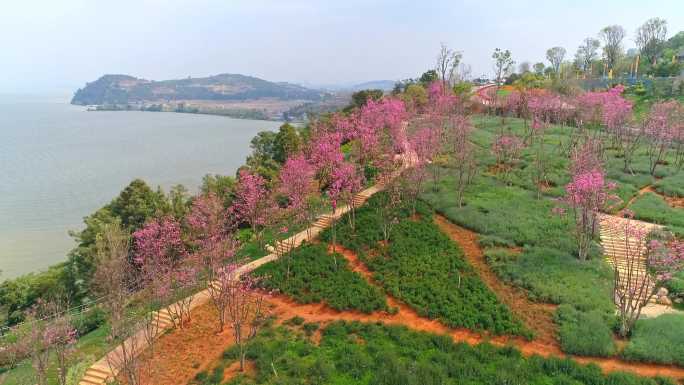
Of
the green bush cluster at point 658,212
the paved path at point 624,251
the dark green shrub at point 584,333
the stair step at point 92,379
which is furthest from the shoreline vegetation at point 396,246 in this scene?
the stair step at point 92,379

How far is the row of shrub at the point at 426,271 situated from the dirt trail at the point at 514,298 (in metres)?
0.44

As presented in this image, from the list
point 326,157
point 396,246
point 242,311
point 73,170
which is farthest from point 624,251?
point 73,170

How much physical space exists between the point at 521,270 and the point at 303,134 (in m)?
29.8

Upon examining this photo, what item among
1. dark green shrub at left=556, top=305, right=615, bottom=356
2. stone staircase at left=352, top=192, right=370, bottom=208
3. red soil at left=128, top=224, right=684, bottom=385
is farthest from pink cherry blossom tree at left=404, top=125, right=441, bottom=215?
dark green shrub at left=556, top=305, right=615, bottom=356

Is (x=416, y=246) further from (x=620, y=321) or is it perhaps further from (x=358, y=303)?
(x=620, y=321)

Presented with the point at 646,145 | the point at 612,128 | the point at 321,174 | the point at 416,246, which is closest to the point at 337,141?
the point at 321,174

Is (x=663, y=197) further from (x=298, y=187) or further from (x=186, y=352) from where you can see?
(x=186, y=352)

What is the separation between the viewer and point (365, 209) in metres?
22.3

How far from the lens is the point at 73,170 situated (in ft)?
210

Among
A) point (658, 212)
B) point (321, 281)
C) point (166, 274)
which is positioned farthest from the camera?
point (658, 212)

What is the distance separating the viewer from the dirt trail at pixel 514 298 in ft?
41.8

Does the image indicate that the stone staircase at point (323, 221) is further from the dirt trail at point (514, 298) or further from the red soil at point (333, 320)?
the dirt trail at point (514, 298)

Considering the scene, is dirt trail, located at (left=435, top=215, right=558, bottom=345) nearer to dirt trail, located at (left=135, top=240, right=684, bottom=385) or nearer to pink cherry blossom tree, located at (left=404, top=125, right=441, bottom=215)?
dirt trail, located at (left=135, top=240, right=684, bottom=385)

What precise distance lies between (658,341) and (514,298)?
418 cm
